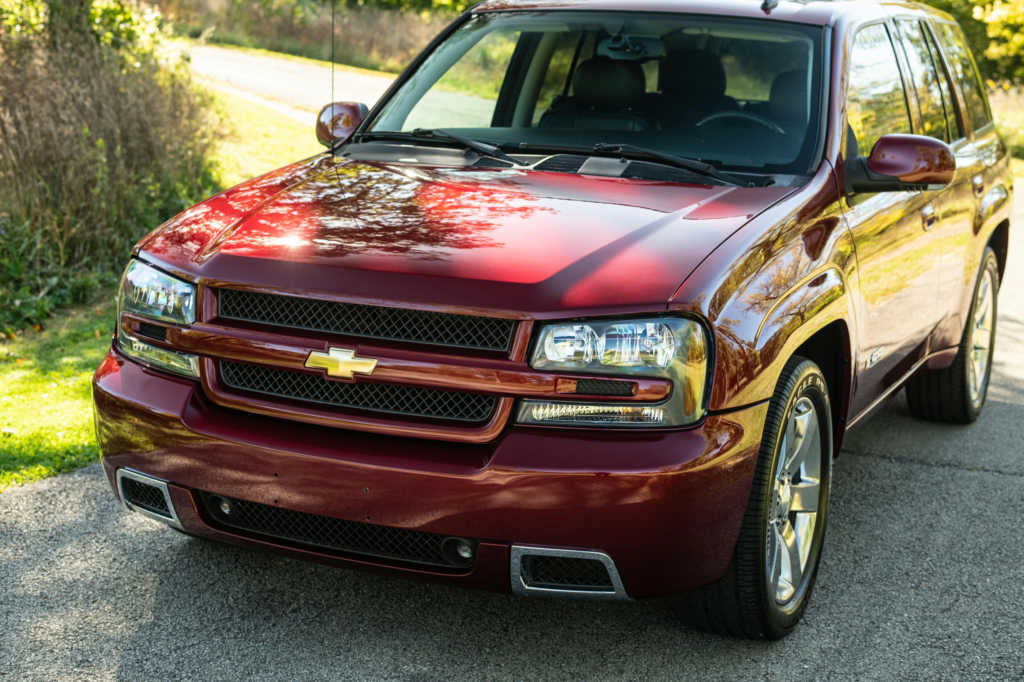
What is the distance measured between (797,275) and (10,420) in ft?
12.4

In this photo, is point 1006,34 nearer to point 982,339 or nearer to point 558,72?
point 982,339

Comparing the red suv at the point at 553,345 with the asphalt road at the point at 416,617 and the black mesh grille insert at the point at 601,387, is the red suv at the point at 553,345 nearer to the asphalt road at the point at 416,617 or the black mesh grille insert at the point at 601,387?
the black mesh grille insert at the point at 601,387

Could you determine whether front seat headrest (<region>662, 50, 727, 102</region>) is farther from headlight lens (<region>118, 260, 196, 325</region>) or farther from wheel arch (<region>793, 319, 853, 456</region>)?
headlight lens (<region>118, 260, 196, 325</region>)

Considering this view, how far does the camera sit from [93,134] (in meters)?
9.44

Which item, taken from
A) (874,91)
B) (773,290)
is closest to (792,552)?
(773,290)

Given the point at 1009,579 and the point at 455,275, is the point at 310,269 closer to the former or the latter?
the point at 455,275

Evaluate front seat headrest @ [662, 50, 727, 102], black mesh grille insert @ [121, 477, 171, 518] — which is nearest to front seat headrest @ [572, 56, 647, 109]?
front seat headrest @ [662, 50, 727, 102]

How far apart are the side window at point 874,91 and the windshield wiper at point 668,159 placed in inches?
25.1

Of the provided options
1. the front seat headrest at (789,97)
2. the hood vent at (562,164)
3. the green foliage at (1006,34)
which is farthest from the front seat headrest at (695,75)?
the green foliage at (1006,34)

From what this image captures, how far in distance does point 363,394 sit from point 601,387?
24.7 inches

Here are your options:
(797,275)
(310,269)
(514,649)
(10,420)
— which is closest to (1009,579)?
(797,275)

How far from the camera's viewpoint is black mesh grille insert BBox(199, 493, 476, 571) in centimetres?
329

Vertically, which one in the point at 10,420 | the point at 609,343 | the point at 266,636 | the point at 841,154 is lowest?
the point at 10,420

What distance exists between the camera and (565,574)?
323 centimetres
